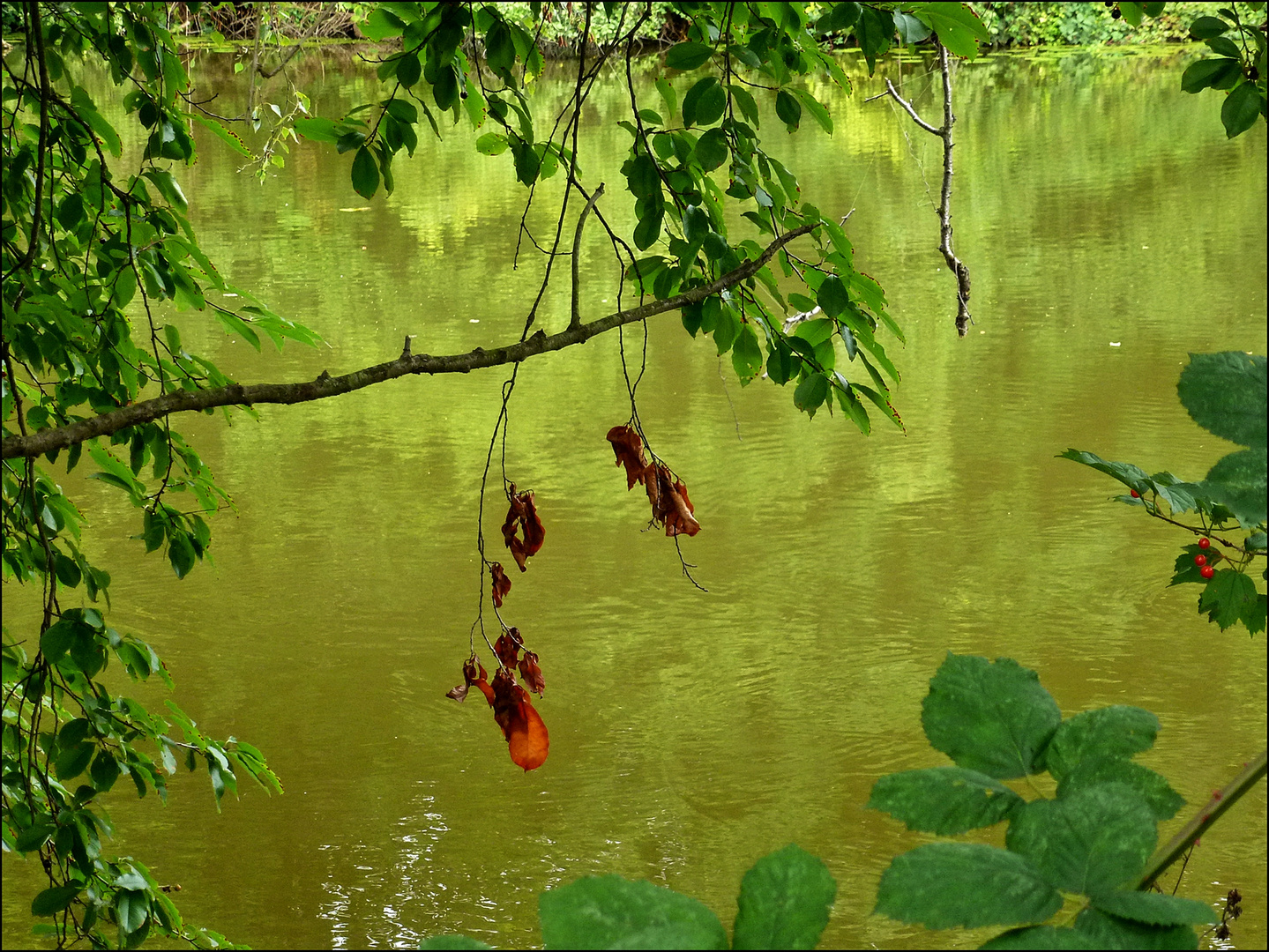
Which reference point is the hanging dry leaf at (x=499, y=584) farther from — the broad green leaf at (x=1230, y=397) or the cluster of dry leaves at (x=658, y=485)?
the broad green leaf at (x=1230, y=397)

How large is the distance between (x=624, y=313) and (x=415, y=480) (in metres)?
3.37

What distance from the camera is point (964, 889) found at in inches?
14.2

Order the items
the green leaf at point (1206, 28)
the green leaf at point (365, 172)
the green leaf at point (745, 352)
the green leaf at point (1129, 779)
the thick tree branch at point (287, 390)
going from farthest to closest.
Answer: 1. the green leaf at point (745, 352)
2. the green leaf at point (365, 172)
3. the green leaf at point (1206, 28)
4. the thick tree branch at point (287, 390)
5. the green leaf at point (1129, 779)

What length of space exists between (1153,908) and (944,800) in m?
0.08

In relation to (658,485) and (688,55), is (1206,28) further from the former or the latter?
(658,485)

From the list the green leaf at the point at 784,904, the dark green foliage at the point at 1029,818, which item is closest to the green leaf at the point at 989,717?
the dark green foliage at the point at 1029,818

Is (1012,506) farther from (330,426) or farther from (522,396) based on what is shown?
(330,426)

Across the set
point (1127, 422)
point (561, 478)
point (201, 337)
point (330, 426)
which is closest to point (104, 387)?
point (561, 478)

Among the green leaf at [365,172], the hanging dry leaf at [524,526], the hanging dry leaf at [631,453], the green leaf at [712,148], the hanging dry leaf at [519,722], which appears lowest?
the hanging dry leaf at [519,722]

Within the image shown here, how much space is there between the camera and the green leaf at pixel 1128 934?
34 centimetres

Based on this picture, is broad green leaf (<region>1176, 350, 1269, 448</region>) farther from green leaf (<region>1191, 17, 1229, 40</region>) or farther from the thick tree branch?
green leaf (<region>1191, 17, 1229, 40</region>)

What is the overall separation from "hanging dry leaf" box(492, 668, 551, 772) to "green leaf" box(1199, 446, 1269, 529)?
0.72 m

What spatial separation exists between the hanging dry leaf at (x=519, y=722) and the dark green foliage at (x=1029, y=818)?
62 cm

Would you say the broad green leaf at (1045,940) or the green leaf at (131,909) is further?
the green leaf at (131,909)
